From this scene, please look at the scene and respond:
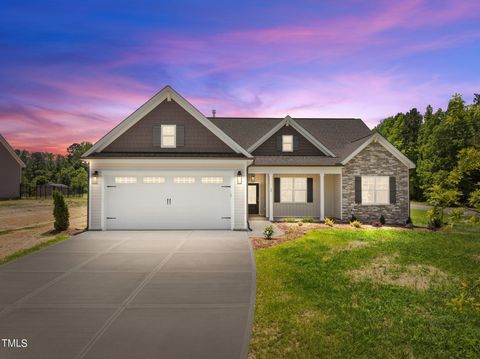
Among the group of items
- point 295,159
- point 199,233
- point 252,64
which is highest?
point 252,64

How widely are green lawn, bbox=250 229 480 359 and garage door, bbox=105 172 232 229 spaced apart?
16.8 ft

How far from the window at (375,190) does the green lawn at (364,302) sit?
754cm

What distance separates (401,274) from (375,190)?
38.0 ft

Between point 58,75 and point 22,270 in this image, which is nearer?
point 22,270

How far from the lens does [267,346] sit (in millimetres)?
4094

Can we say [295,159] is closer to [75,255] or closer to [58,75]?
[75,255]

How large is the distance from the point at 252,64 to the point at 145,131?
6.80m

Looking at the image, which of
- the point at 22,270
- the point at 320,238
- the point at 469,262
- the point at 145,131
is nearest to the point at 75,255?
the point at 22,270

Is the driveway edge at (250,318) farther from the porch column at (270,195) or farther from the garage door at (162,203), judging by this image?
the porch column at (270,195)

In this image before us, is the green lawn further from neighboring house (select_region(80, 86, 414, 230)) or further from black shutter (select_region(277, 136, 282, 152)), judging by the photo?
black shutter (select_region(277, 136, 282, 152))

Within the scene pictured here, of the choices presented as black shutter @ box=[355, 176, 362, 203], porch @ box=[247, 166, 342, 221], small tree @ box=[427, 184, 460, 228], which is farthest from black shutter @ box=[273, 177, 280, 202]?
small tree @ box=[427, 184, 460, 228]

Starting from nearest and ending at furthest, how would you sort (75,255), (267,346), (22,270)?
(267,346)
(22,270)
(75,255)

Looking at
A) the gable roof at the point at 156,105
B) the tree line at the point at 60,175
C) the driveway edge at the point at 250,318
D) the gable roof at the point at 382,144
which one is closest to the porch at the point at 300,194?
the gable roof at the point at 382,144

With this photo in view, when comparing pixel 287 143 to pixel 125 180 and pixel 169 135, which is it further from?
pixel 125 180
